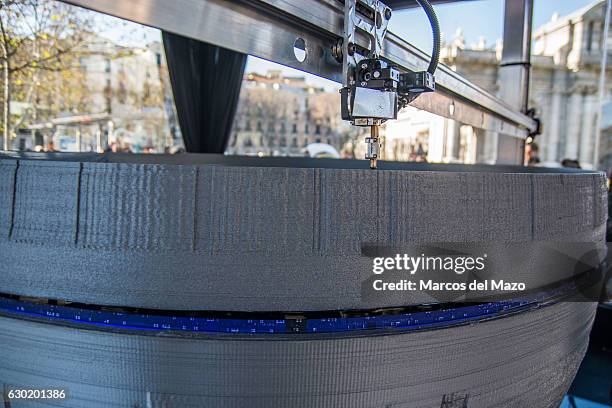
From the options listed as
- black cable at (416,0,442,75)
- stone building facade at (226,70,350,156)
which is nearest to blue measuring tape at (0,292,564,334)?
black cable at (416,0,442,75)

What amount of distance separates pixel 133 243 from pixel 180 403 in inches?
10.4

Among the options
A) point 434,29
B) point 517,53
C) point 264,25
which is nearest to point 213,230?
point 264,25

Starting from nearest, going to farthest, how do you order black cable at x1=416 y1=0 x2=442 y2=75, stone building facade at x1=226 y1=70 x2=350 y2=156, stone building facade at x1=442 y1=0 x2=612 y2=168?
black cable at x1=416 y1=0 x2=442 y2=75 → stone building facade at x1=442 y1=0 x2=612 y2=168 → stone building facade at x1=226 y1=70 x2=350 y2=156

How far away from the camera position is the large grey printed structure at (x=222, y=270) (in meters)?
0.72

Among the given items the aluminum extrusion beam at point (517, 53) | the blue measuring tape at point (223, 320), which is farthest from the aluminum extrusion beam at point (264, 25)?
the aluminum extrusion beam at point (517, 53)

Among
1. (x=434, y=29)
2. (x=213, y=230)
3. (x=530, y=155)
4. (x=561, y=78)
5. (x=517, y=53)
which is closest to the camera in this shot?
(x=213, y=230)

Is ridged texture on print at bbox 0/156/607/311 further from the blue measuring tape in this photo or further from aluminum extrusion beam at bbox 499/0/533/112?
aluminum extrusion beam at bbox 499/0/533/112

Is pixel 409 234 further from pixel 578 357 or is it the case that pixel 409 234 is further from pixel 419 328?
pixel 578 357

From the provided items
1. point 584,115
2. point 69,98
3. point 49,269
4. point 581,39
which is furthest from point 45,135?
point 584,115

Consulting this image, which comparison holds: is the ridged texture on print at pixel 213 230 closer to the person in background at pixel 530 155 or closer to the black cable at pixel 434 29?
the black cable at pixel 434 29

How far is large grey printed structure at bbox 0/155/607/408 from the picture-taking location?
2.35 ft

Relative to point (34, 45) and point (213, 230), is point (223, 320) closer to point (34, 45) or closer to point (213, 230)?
point (213, 230)

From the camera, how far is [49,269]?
77 cm

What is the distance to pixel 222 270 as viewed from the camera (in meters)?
0.72
